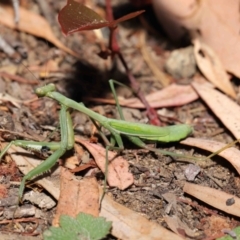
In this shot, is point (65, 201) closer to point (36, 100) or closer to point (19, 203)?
point (19, 203)

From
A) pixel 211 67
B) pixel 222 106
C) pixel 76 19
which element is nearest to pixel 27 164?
pixel 76 19

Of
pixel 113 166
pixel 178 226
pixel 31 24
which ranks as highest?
pixel 31 24

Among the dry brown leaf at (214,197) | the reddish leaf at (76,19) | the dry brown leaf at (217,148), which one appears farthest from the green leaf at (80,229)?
the reddish leaf at (76,19)

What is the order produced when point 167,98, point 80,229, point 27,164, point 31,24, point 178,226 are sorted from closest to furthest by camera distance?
point 80,229 < point 178,226 < point 27,164 < point 167,98 < point 31,24

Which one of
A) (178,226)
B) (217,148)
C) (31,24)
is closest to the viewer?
(178,226)

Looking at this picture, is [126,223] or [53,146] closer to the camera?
[126,223]

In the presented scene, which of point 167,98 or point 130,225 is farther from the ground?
point 167,98

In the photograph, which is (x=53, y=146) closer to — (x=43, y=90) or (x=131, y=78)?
(x=43, y=90)

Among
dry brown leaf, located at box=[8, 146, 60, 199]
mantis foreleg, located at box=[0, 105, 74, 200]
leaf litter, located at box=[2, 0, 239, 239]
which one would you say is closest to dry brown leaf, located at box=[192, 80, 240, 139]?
leaf litter, located at box=[2, 0, 239, 239]
